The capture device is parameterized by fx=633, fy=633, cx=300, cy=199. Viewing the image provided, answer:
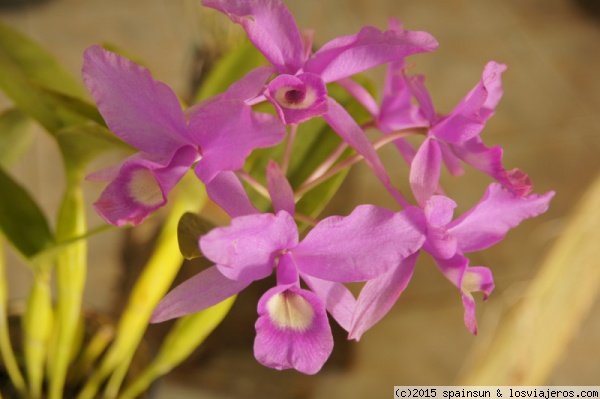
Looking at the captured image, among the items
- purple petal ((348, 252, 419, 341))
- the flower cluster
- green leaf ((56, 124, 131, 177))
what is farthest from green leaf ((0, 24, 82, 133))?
purple petal ((348, 252, 419, 341))

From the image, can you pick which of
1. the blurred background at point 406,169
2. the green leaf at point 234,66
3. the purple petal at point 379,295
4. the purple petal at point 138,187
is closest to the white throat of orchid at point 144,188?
the purple petal at point 138,187

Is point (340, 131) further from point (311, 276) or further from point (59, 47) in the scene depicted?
point (59, 47)

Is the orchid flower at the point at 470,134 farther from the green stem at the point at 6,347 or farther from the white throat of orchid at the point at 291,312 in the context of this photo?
the green stem at the point at 6,347

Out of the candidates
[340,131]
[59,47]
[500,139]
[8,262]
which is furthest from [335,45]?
[59,47]

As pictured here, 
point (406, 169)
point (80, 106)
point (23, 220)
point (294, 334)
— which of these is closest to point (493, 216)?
point (294, 334)

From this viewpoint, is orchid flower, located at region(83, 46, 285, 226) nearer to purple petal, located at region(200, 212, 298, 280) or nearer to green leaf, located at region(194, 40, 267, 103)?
purple petal, located at region(200, 212, 298, 280)

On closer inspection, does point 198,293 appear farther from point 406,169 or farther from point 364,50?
point 406,169

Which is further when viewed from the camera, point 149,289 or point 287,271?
point 149,289
